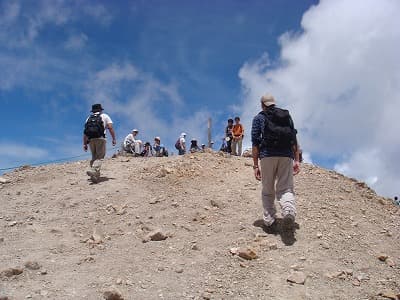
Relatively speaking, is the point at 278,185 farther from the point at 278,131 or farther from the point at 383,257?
the point at 383,257

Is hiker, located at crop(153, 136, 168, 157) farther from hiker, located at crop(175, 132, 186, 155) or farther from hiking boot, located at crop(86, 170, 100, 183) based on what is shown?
hiking boot, located at crop(86, 170, 100, 183)

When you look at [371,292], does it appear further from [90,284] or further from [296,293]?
[90,284]

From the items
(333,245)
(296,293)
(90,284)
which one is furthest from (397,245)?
(90,284)

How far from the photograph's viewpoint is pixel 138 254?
21.6 ft

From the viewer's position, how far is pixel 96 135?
33.6ft

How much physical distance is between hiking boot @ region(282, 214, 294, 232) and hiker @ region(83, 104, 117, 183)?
4883 mm

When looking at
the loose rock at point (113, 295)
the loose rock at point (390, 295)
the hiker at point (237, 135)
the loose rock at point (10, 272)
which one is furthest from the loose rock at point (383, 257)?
the hiker at point (237, 135)

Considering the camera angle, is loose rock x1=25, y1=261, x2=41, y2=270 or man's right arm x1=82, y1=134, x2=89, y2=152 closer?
loose rock x1=25, y1=261, x2=41, y2=270

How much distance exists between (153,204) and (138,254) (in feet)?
7.46

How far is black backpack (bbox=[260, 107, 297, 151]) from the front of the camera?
6637 millimetres

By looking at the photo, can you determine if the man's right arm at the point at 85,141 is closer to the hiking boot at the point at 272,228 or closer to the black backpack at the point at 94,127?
the black backpack at the point at 94,127

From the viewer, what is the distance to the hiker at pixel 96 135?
33.6 feet

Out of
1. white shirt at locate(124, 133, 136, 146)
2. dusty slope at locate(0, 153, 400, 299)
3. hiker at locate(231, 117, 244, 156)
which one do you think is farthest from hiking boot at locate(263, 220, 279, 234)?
white shirt at locate(124, 133, 136, 146)

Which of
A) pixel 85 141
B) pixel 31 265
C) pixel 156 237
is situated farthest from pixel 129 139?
pixel 31 265
